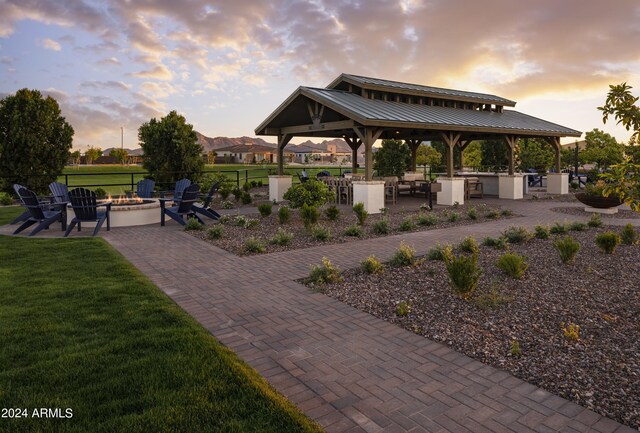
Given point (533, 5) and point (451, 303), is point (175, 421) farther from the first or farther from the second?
point (533, 5)

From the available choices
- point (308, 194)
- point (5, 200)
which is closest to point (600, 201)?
point (308, 194)

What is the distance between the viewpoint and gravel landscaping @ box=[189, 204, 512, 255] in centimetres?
912

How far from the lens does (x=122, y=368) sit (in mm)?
3369

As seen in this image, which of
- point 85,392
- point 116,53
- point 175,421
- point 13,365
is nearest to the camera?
point 175,421

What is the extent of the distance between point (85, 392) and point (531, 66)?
21.0 metres

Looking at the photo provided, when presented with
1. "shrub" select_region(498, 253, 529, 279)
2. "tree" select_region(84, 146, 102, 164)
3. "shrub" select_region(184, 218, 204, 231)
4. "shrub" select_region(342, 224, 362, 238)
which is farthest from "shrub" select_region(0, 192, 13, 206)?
"tree" select_region(84, 146, 102, 164)

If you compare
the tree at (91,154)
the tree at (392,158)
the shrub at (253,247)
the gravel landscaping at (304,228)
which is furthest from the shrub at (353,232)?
the tree at (91,154)

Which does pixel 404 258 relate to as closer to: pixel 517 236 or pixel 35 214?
pixel 517 236

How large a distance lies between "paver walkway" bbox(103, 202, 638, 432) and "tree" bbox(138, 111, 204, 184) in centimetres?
1462

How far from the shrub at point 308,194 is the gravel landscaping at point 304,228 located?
1.93 ft

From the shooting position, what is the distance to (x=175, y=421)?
2.67 metres

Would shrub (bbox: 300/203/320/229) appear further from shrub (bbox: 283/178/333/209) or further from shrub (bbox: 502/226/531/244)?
shrub (bbox: 502/226/531/244)

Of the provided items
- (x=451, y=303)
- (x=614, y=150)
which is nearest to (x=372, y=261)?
(x=451, y=303)

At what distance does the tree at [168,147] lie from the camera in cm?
2036
